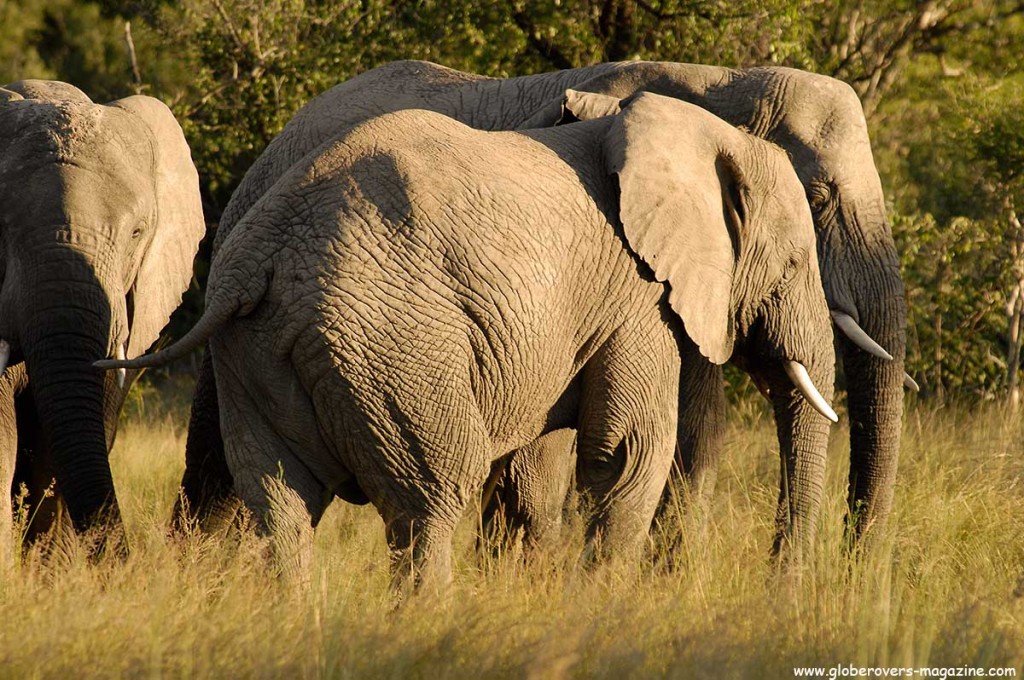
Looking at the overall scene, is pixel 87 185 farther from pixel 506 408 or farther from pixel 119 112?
pixel 506 408

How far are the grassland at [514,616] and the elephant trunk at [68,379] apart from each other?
355mm

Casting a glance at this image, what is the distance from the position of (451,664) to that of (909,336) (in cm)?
709

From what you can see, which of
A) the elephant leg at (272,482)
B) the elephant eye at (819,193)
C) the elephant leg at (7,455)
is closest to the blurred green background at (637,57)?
the elephant eye at (819,193)

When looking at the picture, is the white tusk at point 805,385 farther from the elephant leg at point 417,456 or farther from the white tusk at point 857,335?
the elephant leg at point 417,456

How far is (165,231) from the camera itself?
250 inches

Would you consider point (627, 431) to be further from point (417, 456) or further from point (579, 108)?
point (579, 108)

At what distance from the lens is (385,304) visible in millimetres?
4523

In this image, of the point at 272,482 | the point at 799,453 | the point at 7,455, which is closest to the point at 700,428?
the point at 799,453

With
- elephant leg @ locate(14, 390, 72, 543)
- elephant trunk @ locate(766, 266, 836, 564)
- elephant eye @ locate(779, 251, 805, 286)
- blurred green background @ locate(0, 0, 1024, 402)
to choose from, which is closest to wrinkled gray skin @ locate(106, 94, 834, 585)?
elephant eye @ locate(779, 251, 805, 286)

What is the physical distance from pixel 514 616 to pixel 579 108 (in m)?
2.66

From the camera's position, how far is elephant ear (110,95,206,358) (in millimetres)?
6136

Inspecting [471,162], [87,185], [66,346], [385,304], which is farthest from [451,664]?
[87,185]

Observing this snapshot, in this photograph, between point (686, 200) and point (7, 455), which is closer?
point (686, 200)

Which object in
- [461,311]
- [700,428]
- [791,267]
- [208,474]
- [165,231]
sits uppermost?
[461,311]
